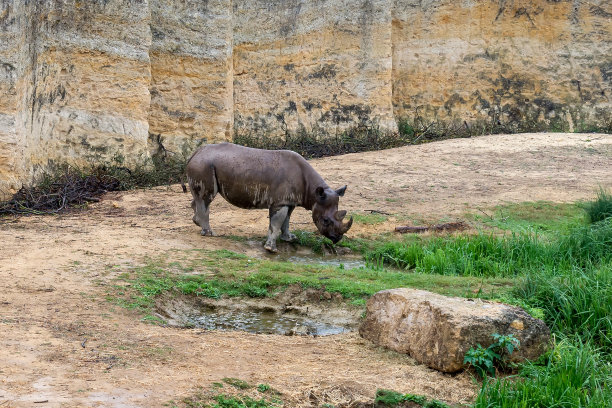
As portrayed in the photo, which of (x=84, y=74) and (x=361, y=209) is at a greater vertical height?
(x=84, y=74)

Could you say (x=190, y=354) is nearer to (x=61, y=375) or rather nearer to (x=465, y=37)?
(x=61, y=375)

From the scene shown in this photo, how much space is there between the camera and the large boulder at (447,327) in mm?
5105

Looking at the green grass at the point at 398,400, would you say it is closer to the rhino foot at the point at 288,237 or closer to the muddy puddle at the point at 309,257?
the muddy puddle at the point at 309,257

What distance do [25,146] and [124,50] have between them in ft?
9.75

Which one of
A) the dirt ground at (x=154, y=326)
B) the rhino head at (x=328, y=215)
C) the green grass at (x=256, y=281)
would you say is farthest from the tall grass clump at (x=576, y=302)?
the rhino head at (x=328, y=215)

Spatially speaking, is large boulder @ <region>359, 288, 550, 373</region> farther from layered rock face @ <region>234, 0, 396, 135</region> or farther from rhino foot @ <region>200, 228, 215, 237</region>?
layered rock face @ <region>234, 0, 396, 135</region>

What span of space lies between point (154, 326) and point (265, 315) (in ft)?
4.24

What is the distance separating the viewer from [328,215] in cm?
936

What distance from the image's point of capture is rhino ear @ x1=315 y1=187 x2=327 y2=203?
9.32 metres

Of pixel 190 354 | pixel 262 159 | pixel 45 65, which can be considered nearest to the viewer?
pixel 190 354

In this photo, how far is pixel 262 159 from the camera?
9.46 metres

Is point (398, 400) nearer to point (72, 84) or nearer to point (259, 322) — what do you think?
point (259, 322)

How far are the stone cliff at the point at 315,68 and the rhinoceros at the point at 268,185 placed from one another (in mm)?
4286

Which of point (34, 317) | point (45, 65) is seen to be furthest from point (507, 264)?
point (45, 65)
